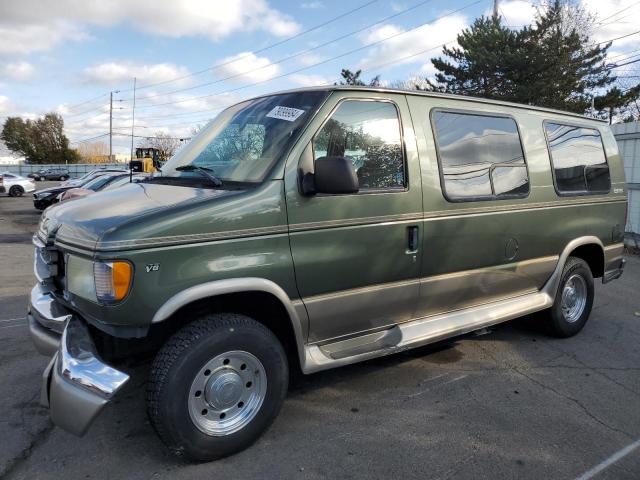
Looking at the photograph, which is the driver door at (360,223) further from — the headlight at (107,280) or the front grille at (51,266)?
the front grille at (51,266)

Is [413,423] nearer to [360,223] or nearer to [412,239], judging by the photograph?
[412,239]

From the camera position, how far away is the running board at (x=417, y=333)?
3348 mm

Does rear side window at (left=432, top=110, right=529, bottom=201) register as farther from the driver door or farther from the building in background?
the building in background

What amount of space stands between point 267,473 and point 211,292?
3.55 ft

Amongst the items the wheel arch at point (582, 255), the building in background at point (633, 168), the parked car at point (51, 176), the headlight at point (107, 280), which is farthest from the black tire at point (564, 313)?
the parked car at point (51, 176)

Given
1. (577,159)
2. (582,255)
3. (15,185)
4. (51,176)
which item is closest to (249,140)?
(577,159)

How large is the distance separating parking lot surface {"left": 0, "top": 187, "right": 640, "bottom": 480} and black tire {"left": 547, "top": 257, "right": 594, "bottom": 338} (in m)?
0.18

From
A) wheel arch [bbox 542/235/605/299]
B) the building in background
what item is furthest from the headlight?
the building in background

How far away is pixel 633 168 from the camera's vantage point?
10703mm

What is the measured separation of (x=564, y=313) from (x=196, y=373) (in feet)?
13.2

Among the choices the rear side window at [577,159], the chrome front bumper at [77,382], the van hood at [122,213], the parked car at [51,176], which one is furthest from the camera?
the parked car at [51,176]

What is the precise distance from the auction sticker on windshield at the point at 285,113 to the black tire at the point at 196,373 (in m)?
1.34

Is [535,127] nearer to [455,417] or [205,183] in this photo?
[455,417]

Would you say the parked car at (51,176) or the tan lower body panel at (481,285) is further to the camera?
the parked car at (51,176)
